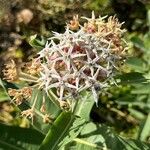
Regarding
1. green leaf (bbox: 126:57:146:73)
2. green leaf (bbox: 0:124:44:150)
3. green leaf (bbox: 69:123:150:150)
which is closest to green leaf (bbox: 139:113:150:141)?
green leaf (bbox: 126:57:146:73)

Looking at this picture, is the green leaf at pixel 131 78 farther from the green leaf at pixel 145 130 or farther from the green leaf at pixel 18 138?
the green leaf at pixel 145 130

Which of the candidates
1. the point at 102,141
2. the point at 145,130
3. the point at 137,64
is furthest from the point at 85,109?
the point at 137,64

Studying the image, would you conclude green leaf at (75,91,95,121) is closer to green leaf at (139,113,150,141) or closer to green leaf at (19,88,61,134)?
green leaf at (19,88,61,134)

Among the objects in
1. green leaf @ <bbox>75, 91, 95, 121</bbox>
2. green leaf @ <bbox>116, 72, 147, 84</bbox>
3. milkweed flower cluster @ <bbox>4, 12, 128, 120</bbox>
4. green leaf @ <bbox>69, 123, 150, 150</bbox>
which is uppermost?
milkweed flower cluster @ <bbox>4, 12, 128, 120</bbox>

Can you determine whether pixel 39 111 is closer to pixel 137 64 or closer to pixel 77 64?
pixel 77 64

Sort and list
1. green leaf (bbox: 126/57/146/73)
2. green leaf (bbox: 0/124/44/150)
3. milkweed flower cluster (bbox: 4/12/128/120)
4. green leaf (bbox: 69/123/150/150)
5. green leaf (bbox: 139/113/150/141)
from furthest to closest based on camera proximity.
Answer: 1. green leaf (bbox: 126/57/146/73)
2. green leaf (bbox: 139/113/150/141)
3. green leaf (bbox: 69/123/150/150)
4. green leaf (bbox: 0/124/44/150)
5. milkweed flower cluster (bbox: 4/12/128/120)
